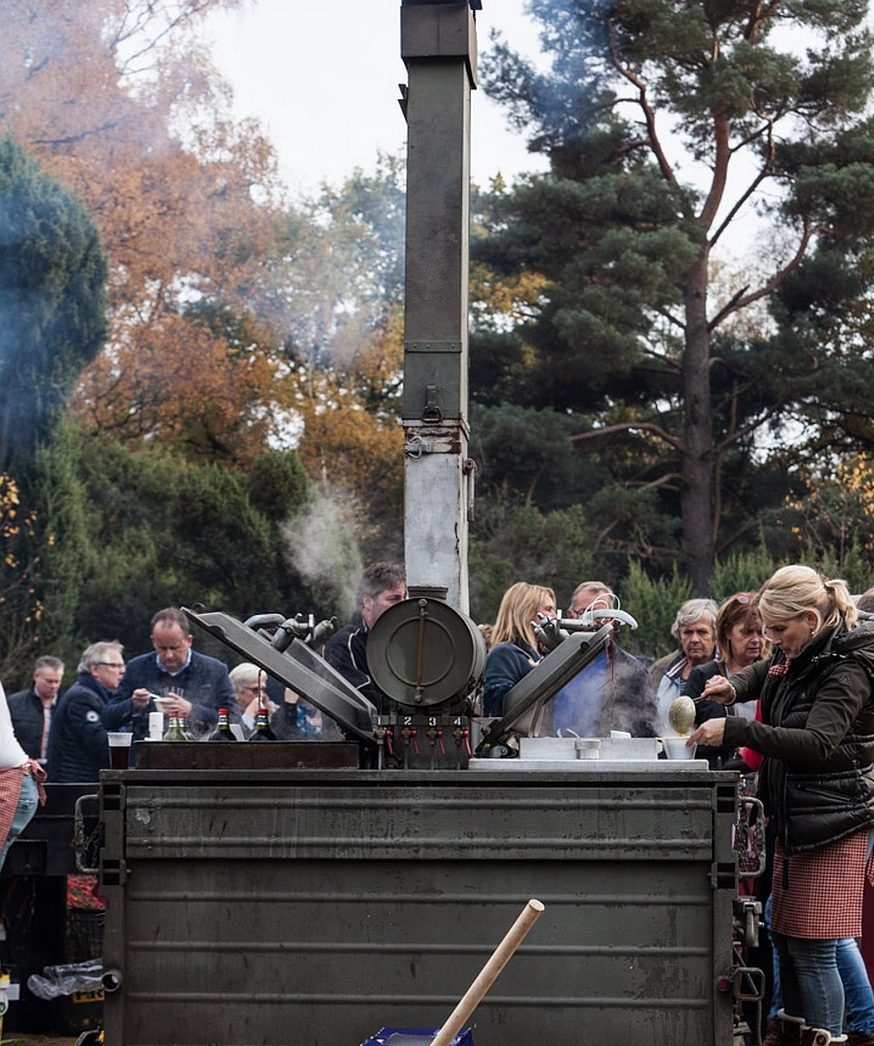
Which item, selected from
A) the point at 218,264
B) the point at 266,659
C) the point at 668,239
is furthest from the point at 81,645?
the point at 266,659

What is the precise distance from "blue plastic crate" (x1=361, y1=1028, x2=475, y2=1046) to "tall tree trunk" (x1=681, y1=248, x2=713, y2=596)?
21101 mm

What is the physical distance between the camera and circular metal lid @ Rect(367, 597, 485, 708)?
4.79 m

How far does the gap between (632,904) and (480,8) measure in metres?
3.32

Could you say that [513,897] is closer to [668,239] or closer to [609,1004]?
[609,1004]

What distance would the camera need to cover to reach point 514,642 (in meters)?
6.70

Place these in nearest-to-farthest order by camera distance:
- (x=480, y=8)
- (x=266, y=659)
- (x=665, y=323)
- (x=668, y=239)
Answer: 1. (x=266, y=659)
2. (x=480, y=8)
3. (x=668, y=239)
4. (x=665, y=323)

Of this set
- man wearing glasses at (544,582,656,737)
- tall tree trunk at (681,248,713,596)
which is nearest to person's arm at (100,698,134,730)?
man wearing glasses at (544,582,656,737)

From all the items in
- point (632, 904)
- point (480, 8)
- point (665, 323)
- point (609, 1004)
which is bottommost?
point (609, 1004)

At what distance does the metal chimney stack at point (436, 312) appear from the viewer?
18.2ft

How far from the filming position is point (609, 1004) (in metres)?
4.41

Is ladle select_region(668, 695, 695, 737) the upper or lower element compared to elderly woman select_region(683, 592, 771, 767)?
lower

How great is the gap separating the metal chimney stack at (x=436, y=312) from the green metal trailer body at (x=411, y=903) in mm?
1264

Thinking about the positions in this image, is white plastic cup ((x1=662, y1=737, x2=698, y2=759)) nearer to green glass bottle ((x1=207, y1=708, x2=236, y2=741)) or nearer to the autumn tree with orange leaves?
green glass bottle ((x1=207, y1=708, x2=236, y2=741))

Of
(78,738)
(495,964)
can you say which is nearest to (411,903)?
(495,964)
